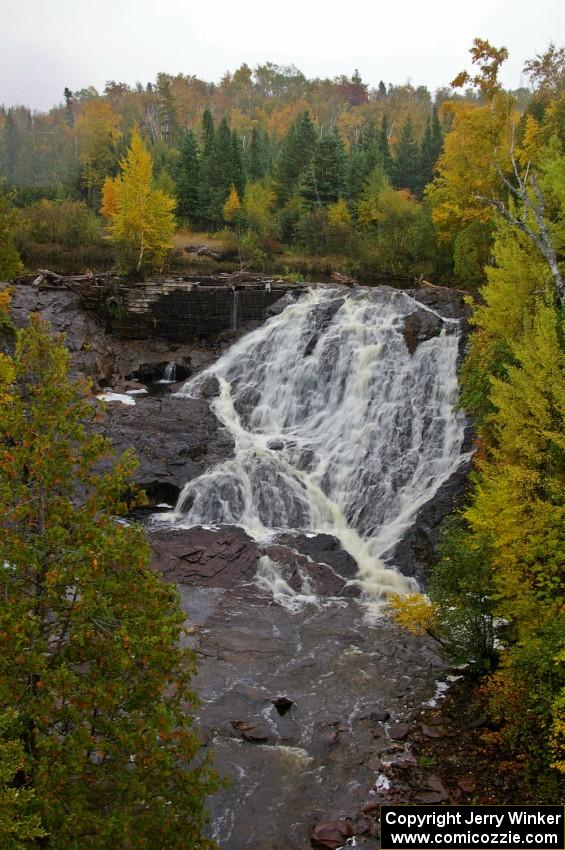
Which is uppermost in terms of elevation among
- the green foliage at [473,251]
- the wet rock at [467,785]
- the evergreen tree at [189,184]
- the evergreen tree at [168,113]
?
the evergreen tree at [168,113]

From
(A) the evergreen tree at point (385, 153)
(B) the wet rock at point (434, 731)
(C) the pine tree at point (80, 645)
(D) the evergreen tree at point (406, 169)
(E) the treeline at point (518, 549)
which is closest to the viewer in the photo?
(C) the pine tree at point (80, 645)

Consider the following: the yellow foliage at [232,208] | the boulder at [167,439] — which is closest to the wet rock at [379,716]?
the boulder at [167,439]

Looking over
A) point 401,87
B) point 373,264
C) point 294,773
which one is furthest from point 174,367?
point 401,87

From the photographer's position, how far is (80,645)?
254 inches

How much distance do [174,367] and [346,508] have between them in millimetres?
14962

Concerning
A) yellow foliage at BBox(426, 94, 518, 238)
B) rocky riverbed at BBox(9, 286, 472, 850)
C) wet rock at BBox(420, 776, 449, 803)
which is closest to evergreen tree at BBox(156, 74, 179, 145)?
yellow foliage at BBox(426, 94, 518, 238)

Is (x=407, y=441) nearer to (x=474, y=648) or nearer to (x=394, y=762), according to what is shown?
(x=474, y=648)

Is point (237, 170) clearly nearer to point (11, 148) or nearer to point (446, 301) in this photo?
point (446, 301)

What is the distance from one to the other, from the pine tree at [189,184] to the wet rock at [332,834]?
53.5 meters

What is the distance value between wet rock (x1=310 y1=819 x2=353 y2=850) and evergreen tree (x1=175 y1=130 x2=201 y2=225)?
5355 centimetres

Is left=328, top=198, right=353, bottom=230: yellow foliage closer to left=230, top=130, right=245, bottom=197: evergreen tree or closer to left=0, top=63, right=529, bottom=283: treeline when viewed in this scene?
left=0, top=63, right=529, bottom=283: treeline

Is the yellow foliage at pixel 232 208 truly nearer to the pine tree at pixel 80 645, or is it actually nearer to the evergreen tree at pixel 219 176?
the evergreen tree at pixel 219 176

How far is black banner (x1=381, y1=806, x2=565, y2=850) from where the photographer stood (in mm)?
8156

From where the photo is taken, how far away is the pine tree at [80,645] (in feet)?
19.5
